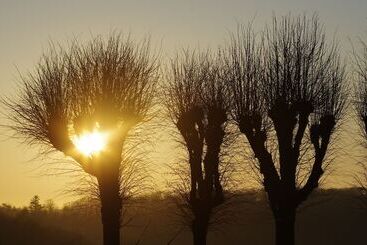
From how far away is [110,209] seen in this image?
79.8 ft

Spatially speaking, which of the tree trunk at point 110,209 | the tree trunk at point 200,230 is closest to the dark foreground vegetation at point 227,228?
the tree trunk at point 200,230

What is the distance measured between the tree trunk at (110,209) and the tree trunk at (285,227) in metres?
6.11

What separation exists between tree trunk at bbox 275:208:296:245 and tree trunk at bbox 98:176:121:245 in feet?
20.0

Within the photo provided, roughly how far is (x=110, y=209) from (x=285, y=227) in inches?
263

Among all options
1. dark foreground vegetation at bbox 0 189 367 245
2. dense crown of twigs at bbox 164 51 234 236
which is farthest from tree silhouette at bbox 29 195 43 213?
dense crown of twigs at bbox 164 51 234 236

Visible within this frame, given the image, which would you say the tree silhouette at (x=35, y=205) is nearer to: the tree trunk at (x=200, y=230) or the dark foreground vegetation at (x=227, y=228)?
the dark foreground vegetation at (x=227, y=228)

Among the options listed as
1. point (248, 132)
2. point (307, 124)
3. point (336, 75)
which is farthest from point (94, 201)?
point (336, 75)

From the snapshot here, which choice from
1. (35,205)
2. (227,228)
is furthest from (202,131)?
(35,205)

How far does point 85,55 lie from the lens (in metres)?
25.6

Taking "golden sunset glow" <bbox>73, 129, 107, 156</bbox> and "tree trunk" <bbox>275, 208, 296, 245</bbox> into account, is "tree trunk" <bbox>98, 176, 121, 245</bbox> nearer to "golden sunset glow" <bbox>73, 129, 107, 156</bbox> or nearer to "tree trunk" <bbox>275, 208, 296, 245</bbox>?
"golden sunset glow" <bbox>73, 129, 107, 156</bbox>

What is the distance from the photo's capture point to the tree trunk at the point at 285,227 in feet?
78.8

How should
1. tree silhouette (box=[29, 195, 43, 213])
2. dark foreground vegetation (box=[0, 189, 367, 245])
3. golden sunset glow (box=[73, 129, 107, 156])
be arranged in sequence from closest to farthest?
1. golden sunset glow (box=[73, 129, 107, 156])
2. dark foreground vegetation (box=[0, 189, 367, 245])
3. tree silhouette (box=[29, 195, 43, 213])

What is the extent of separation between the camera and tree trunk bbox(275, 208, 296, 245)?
24016mm

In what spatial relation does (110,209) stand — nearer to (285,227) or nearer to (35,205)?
(285,227)
